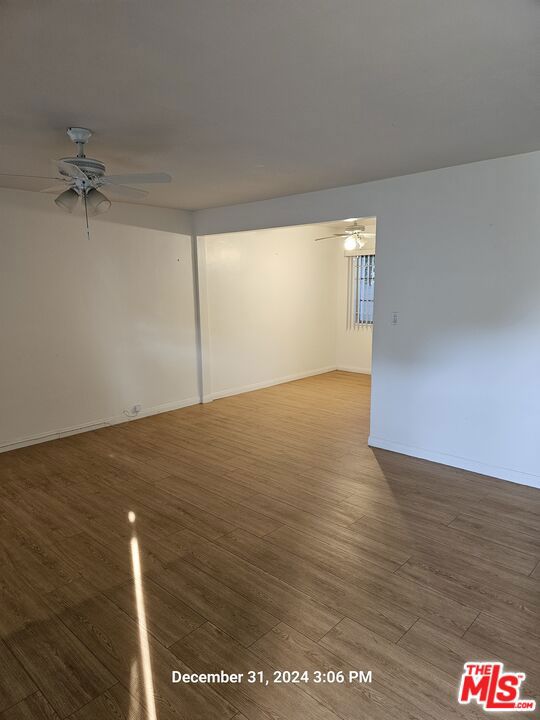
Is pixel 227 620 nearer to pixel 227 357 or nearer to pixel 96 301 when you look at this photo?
pixel 96 301

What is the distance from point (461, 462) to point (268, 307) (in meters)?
3.79

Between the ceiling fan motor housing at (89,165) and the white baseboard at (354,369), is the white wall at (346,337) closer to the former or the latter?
the white baseboard at (354,369)

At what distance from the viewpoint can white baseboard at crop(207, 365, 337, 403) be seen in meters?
6.15

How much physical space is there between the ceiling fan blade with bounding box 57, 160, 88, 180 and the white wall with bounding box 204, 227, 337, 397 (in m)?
3.13

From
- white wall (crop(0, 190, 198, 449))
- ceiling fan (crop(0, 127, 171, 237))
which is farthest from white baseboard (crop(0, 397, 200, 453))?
ceiling fan (crop(0, 127, 171, 237))

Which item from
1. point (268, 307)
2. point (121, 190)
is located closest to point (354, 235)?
point (268, 307)

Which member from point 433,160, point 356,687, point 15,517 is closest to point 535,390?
point 433,160

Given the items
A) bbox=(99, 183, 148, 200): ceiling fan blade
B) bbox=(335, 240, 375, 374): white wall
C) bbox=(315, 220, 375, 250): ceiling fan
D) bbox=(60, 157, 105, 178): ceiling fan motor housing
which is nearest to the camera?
bbox=(60, 157, 105, 178): ceiling fan motor housing

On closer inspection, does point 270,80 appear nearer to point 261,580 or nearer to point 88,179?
point 88,179

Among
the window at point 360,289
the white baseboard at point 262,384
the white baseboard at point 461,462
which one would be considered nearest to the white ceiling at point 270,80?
the white baseboard at point 461,462

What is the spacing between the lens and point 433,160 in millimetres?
Answer: 3275

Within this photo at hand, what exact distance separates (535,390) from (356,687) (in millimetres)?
2565

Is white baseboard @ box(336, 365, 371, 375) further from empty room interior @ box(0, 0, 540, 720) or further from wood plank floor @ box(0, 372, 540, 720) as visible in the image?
wood plank floor @ box(0, 372, 540, 720)

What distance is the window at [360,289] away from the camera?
760 centimetres
